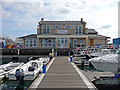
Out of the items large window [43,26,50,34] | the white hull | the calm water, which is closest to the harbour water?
the calm water

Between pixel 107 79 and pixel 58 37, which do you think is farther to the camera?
pixel 58 37

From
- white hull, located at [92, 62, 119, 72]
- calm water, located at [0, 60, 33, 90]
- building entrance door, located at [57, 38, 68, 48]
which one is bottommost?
calm water, located at [0, 60, 33, 90]

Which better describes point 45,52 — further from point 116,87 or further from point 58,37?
point 116,87

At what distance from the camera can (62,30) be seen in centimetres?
3584

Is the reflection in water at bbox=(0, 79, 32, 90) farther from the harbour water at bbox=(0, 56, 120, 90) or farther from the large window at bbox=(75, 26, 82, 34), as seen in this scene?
the large window at bbox=(75, 26, 82, 34)

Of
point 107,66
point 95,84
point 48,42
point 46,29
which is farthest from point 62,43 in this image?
point 95,84

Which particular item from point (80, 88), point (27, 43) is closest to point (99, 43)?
point (27, 43)

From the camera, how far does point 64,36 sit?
34406 millimetres

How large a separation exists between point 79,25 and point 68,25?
423 cm

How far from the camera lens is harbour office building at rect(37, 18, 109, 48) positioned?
3472 centimetres

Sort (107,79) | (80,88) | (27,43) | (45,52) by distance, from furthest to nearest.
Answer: (27,43) < (45,52) < (107,79) < (80,88)

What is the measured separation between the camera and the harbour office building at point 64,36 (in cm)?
3472

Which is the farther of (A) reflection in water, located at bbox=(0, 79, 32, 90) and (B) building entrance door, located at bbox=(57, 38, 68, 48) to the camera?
(B) building entrance door, located at bbox=(57, 38, 68, 48)

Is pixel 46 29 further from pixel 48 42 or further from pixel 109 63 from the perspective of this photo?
pixel 109 63
